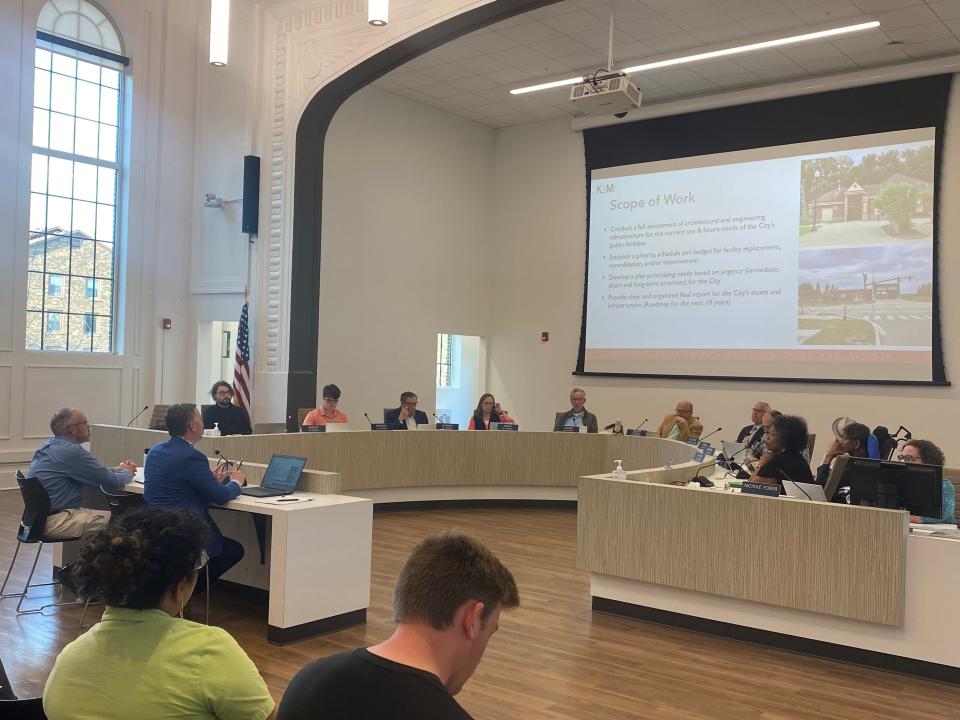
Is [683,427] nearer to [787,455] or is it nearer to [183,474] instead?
[787,455]

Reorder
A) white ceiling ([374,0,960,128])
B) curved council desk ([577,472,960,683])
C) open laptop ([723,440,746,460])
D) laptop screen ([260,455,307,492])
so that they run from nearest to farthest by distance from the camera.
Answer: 1. curved council desk ([577,472,960,683])
2. laptop screen ([260,455,307,492])
3. open laptop ([723,440,746,460])
4. white ceiling ([374,0,960,128])

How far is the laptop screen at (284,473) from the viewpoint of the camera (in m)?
5.02

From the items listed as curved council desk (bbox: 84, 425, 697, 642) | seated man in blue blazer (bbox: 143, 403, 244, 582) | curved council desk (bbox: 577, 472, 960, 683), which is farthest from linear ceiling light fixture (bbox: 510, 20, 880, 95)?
seated man in blue blazer (bbox: 143, 403, 244, 582)

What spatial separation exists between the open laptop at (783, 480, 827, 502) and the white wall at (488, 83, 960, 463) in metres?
5.79

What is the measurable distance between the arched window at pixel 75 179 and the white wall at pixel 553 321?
17.5 ft

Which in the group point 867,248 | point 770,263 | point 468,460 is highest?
point 867,248

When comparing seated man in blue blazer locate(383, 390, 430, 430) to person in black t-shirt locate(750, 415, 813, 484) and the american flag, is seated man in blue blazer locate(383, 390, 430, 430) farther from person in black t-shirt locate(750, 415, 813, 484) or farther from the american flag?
person in black t-shirt locate(750, 415, 813, 484)

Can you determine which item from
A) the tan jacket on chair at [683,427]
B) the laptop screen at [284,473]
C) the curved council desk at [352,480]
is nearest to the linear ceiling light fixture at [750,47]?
the tan jacket on chair at [683,427]

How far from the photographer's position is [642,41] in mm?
9641

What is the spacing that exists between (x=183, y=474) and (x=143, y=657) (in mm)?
2930

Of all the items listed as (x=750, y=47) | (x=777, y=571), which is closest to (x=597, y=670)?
(x=777, y=571)

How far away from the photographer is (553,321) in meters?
12.5

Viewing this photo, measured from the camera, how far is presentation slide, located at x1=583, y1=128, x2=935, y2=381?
32.0 feet

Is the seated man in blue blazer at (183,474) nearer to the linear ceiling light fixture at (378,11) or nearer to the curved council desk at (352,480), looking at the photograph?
the curved council desk at (352,480)
